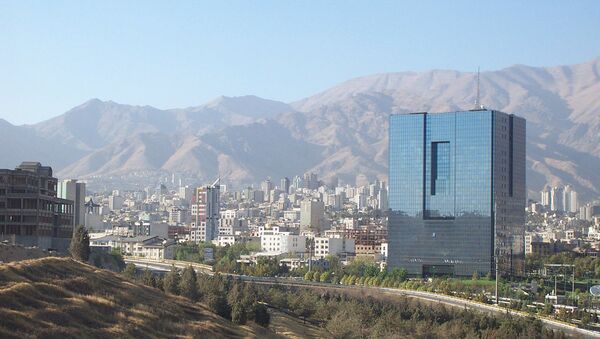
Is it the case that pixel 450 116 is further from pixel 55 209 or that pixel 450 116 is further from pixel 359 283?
pixel 55 209

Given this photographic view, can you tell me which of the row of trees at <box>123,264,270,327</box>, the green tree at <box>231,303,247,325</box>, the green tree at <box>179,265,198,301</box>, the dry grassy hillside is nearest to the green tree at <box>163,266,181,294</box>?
the row of trees at <box>123,264,270,327</box>

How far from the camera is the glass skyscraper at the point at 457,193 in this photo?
15438cm

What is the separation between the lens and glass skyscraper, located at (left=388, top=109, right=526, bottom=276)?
15438 cm

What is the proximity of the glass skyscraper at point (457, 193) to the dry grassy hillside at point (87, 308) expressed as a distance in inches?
3526

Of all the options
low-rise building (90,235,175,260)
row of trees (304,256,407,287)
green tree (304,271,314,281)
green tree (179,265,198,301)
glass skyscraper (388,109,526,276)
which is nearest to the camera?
green tree (179,265,198,301)

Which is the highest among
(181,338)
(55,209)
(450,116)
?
(450,116)

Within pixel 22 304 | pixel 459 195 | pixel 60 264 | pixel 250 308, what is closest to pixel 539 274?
pixel 459 195

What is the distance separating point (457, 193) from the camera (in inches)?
6216

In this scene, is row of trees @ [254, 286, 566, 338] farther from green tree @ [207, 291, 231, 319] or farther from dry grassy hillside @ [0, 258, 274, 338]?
dry grassy hillside @ [0, 258, 274, 338]

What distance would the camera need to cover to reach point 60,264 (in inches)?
2411

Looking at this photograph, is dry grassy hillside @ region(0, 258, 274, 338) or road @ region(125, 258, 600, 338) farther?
road @ region(125, 258, 600, 338)

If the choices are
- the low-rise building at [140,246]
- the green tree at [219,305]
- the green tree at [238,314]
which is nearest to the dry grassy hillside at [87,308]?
the green tree at [238,314]

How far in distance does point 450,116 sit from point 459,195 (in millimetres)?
10770

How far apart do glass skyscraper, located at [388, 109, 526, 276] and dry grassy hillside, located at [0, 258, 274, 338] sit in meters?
89.6
